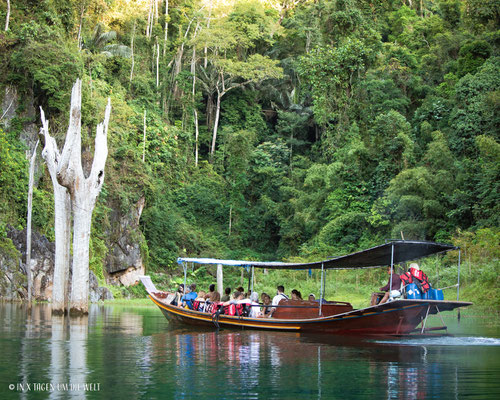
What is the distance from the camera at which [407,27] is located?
39562 mm

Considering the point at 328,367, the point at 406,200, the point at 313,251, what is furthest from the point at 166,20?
the point at 328,367

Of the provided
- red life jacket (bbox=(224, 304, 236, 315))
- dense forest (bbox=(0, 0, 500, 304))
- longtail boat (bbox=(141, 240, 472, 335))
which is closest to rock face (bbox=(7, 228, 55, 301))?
dense forest (bbox=(0, 0, 500, 304))

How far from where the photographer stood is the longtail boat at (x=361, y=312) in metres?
12.6

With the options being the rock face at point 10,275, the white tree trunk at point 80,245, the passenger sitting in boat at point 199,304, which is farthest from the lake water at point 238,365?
the rock face at point 10,275

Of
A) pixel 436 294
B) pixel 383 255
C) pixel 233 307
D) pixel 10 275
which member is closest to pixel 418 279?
pixel 436 294

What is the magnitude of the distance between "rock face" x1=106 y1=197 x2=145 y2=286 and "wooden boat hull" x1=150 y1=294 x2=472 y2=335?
17.8 meters

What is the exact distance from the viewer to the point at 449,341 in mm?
12195

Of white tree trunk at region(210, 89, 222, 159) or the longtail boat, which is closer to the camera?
the longtail boat

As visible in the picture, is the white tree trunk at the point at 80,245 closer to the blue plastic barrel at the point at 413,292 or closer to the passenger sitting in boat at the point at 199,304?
the passenger sitting in boat at the point at 199,304

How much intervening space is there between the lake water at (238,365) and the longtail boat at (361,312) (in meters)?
0.34

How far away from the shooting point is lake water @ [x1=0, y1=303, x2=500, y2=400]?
7039 mm

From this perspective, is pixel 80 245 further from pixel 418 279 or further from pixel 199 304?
A: pixel 418 279

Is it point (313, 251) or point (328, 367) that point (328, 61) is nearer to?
point (313, 251)

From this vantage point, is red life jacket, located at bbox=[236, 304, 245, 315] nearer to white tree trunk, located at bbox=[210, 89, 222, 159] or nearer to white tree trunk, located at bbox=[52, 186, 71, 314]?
white tree trunk, located at bbox=[52, 186, 71, 314]
